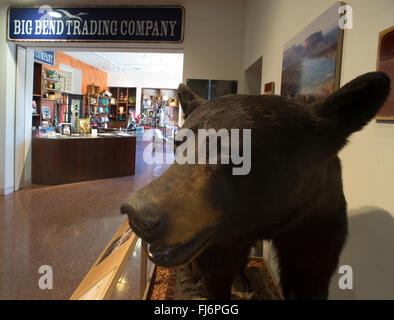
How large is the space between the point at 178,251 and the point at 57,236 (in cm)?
318

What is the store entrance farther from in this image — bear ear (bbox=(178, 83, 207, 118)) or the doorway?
bear ear (bbox=(178, 83, 207, 118))

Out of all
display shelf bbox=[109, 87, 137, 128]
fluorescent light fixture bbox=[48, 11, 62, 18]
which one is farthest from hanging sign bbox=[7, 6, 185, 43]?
display shelf bbox=[109, 87, 137, 128]

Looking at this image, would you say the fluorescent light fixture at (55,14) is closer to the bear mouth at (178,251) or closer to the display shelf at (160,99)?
the bear mouth at (178,251)

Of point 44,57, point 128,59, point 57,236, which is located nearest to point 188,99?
point 57,236

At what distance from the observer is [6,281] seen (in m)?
2.19

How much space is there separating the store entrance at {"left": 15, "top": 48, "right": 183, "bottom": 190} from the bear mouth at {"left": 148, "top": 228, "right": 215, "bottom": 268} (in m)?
4.03

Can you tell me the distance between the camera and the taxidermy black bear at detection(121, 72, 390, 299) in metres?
0.42

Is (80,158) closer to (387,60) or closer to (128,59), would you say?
(128,59)

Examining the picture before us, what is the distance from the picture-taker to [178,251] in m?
0.43

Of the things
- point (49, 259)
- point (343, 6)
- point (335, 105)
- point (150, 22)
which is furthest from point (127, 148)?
point (335, 105)

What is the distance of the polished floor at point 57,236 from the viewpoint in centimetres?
217

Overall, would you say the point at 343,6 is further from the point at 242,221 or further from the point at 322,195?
the point at 242,221

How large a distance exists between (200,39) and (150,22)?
790mm

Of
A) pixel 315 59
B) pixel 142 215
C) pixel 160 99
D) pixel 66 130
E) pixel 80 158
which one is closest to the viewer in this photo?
pixel 142 215
